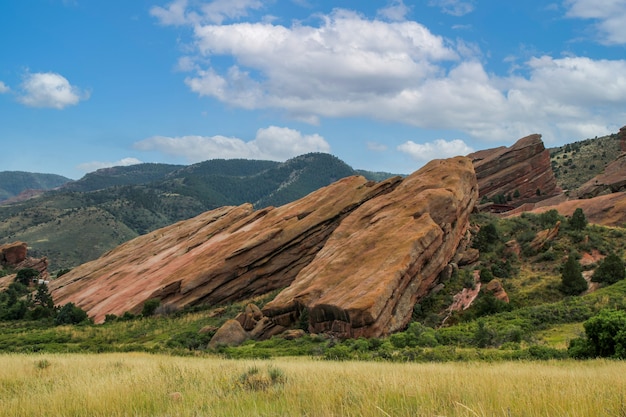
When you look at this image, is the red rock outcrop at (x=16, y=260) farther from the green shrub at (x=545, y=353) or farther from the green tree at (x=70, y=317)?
the green shrub at (x=545, y=353)

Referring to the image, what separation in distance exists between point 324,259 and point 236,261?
11.1 metres

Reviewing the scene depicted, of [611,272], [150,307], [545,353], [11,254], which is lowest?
[545,353]

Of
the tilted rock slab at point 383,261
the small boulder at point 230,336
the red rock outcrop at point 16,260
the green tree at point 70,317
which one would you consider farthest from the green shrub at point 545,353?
the red rock outcrop at point 16,260

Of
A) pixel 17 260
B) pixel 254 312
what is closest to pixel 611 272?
pixel 254 312

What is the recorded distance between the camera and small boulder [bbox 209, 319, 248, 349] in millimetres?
30658

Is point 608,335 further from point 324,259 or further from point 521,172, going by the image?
point 521,172

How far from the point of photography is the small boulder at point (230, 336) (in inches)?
1207

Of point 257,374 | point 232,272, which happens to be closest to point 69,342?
point 232,272

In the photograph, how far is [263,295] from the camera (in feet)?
141

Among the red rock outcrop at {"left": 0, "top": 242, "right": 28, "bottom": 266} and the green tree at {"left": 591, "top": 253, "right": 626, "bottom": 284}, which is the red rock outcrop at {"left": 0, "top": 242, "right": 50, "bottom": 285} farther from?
the green tree at {"left": 591, "top": 253, "right": 626, "bottom": 284}

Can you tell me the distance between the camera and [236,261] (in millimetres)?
44781

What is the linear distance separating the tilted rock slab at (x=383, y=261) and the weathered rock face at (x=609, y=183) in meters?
46.9

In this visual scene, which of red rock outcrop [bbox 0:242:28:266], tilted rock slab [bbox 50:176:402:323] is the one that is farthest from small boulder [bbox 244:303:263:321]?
red rock outcrop [bbox 0:242:28:266]

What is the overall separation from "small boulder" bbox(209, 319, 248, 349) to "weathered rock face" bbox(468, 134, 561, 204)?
7163 cm
